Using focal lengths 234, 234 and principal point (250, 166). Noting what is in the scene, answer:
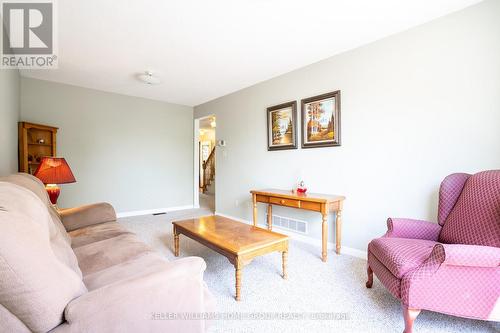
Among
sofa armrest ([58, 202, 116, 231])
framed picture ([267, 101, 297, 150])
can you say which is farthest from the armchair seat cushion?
sofa armrest ([58, 202, 116, 231])

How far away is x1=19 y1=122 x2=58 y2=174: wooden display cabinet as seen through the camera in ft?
10.4

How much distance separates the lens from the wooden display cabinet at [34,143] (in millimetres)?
3184

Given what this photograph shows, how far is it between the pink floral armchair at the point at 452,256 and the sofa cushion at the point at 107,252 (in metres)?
1.67

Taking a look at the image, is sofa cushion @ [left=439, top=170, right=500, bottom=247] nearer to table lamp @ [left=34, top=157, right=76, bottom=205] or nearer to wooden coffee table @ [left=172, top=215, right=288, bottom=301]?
wooden coffee table @ [left=172, top=215, right=288, bottom=301]

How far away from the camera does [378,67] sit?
2.50 metres

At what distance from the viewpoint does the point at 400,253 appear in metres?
1.52

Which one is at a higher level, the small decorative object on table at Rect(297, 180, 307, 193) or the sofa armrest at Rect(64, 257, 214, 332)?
the small decorative object on table at Rect(297, 180, 307, 193)

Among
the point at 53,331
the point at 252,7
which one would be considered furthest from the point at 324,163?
the point at 53,331

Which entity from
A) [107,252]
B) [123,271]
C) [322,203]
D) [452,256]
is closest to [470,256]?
[452,256]

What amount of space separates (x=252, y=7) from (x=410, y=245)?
88.3 inches

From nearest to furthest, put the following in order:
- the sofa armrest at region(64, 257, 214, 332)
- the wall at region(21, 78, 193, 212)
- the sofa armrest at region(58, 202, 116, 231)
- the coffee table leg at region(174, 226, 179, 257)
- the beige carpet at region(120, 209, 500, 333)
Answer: the sofa armrest at region(64, 257, 214, 332), the beige carpet at region(120, 209, 500, 333), the sofa armrest at region(58, 202, 116, 231), the coffee table leg at region(174, 226, 179, 257), the wall at region(21, 78, 193, 212)

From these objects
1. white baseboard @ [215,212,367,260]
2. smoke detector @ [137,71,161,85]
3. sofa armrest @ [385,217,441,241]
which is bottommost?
white baseboard @ [215,212,367,260]

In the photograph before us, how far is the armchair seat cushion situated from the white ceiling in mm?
1925

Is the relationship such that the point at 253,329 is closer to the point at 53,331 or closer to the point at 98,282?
the point at 98,282
